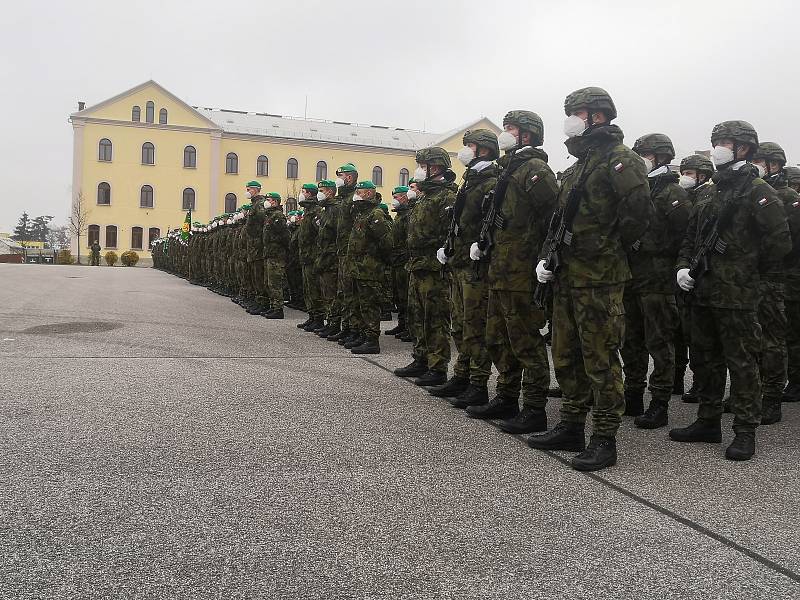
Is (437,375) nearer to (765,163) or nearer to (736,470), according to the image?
(736,470)

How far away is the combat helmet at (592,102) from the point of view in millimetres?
4637

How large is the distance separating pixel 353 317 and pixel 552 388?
3.48 meters

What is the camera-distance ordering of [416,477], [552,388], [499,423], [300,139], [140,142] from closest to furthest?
1. [416,477]
2. [499,423]
3. [552,388]
4. [140,142]
5. [300,139]

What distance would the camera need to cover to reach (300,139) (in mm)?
60969

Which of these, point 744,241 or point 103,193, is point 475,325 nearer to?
point 744,241

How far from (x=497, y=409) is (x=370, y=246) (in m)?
4.16

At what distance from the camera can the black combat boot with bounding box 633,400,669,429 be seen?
5.71 meters

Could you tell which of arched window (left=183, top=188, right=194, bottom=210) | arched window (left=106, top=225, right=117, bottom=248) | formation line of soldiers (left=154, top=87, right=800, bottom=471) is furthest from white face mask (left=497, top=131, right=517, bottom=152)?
arched window (left=106, top=225, right=117, bottom=248)

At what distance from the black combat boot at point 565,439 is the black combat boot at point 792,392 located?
3327 mm

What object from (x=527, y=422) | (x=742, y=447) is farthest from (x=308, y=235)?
(x=742, y=447)

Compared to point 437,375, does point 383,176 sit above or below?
above

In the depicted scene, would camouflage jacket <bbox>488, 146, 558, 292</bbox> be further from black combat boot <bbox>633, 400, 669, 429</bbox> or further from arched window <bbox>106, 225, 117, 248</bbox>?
arched window <bbox>106, 225, 117, 248</bbox>

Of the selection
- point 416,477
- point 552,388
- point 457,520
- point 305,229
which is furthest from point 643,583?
point 305,229

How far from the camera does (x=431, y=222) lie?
7.26 meters
